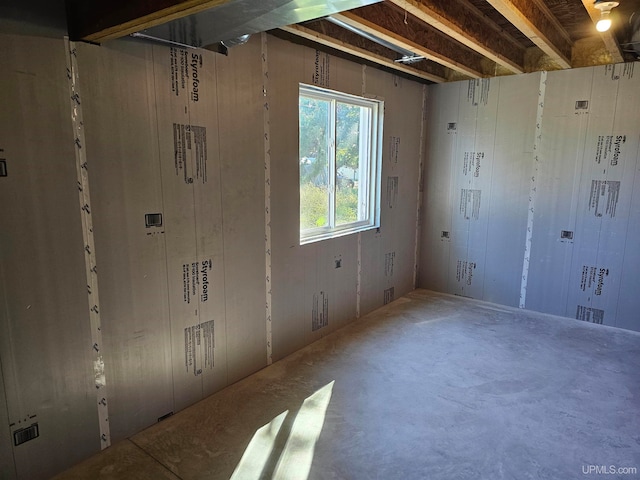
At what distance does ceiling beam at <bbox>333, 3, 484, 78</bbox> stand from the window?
777mm

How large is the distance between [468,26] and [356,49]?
840 millimetres

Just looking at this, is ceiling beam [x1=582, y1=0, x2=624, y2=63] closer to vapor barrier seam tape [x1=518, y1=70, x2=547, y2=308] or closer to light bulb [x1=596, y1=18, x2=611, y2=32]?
light bulb [x1=596, y1=18, x2=611, y2=32]

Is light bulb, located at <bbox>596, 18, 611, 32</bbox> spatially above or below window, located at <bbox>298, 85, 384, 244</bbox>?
above

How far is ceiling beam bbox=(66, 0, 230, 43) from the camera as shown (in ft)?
5.46

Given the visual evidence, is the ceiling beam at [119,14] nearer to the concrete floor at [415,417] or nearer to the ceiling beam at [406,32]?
the ceiling beam at [406,32]

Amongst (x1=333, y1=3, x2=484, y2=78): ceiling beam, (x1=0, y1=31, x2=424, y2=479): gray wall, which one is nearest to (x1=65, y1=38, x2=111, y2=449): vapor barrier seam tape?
(x1=0, y1=31, x2=424, y2=479): gray wall

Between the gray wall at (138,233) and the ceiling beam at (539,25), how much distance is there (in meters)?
1.48

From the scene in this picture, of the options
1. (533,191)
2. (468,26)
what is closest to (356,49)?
(468,26)

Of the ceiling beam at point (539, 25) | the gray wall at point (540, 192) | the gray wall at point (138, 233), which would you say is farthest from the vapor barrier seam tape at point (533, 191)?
the gray wall at point (138, 233)

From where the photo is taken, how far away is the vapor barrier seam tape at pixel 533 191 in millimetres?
4289

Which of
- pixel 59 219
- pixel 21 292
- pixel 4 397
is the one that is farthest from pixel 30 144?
pixel 4 397

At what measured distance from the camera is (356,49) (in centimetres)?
330
